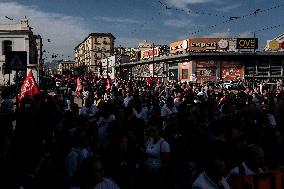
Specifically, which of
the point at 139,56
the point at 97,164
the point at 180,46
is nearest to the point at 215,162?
the point at 97,164

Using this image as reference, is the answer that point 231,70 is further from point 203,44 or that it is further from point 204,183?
point 204,183

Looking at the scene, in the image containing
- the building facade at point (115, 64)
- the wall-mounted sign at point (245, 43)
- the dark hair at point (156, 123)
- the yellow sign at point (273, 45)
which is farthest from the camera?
the building facade at point (115, 64)

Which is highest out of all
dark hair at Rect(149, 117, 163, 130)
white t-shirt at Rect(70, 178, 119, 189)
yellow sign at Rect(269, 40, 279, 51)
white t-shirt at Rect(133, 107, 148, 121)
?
yellow sign at Rect(269, 40, 279, 51)

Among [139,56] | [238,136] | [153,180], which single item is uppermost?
[139,56]

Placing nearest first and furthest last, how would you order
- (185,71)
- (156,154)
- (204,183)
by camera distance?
(204,183) → (156,154) → (185,71)

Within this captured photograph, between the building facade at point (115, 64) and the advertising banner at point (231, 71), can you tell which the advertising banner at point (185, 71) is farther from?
the building facade at point (115, 64)

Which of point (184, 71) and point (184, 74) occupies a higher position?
point (184, 71)

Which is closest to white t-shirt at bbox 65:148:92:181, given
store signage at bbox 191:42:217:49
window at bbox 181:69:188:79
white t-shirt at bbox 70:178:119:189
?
white t-shirt at bbox 70:178:119:189

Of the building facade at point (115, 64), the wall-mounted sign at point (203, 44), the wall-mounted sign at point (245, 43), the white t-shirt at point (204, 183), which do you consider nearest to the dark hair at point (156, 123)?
the white t-shirt at point (204, 183)

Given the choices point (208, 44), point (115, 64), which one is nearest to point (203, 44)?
point (208, 44)

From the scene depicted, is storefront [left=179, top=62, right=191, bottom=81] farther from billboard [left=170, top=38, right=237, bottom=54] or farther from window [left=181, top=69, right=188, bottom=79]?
billboard [left=170, top=38, right=237, bottom=54]

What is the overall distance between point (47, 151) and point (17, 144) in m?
0.70

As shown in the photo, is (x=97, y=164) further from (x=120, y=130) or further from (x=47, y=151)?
(x=47, y=151)

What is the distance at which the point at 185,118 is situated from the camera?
9.72 m
